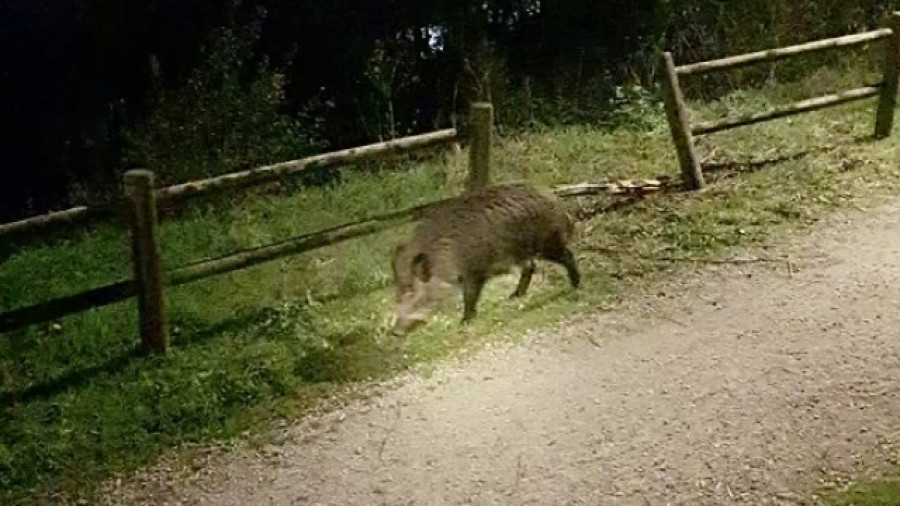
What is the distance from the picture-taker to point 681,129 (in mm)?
9281

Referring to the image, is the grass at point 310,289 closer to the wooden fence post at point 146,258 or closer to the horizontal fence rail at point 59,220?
the wooden fence post at point 146,258

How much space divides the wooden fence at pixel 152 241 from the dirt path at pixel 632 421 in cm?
132

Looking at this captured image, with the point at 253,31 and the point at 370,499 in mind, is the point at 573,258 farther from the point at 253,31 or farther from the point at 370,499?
the point at 253,31

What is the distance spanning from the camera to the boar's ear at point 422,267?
21.7ft

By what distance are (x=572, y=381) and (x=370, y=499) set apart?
152 centimetres

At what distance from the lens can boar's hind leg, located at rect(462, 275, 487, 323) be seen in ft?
22.7

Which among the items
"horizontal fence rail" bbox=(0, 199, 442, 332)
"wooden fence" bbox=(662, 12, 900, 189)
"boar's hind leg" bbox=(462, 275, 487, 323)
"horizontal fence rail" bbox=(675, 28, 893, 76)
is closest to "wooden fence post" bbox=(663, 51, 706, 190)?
"wooden fence" bbox=(662, 12, 900, 189)

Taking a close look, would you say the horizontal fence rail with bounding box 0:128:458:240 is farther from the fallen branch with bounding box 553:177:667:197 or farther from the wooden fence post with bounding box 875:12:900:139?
the wooden fence post with bounding box 875:12:900:139

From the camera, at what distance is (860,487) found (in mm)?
5297

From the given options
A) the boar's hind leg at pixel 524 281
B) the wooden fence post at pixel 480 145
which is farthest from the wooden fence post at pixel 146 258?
the wooden fence post at pixel 480 145

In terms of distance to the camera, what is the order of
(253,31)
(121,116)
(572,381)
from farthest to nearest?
(121,116) < (253,31) < (572,381)

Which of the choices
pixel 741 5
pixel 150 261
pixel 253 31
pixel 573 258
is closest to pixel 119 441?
pixel 150 261

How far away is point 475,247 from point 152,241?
188 cm

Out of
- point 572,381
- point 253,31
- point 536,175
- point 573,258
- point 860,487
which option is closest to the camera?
point 860,487
